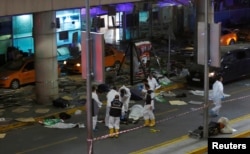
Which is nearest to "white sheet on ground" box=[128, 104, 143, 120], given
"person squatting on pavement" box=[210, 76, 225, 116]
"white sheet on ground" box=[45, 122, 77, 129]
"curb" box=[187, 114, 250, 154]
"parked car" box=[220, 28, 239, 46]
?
"white sheet on ground" box=[45, 122, 77, 129]

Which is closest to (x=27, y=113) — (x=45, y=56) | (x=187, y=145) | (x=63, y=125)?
(x=63, y=125)

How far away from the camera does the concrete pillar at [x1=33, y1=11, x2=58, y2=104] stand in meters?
24.9

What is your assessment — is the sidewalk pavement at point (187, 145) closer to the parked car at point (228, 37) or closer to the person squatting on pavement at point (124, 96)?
the person squatting on pavement at point (124, 96)

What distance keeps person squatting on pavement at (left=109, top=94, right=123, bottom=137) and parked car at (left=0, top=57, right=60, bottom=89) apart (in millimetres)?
10284

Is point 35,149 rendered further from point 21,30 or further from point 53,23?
point 21,30

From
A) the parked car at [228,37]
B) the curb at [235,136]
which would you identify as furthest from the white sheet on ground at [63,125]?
the parked car at [228,37]

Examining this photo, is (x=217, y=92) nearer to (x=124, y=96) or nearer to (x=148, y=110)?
(x=148, y=110)

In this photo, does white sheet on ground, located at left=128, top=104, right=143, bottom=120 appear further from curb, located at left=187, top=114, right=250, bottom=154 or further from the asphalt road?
curb, located at left=187, top=114, right=250, bottom=154

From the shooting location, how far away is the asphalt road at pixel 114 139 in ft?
62.8

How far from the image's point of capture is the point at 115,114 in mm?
19688

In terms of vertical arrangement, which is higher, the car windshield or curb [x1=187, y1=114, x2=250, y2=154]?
the car windshield

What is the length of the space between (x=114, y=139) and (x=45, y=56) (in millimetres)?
6762

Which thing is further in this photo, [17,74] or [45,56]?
[17,74]

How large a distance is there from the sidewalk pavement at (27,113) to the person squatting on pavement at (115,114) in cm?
390
